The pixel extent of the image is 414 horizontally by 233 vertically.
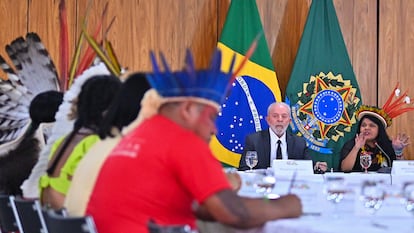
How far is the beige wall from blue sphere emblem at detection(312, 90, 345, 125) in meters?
0.37

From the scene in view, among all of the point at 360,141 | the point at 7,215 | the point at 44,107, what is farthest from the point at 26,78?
the point at 360,141

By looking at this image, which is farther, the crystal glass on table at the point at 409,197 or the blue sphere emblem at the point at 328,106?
the blue sphere emblem at the point at 328,106

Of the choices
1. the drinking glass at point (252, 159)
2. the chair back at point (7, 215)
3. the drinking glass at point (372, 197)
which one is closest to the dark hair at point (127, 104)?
the chair back at point (7, 215)

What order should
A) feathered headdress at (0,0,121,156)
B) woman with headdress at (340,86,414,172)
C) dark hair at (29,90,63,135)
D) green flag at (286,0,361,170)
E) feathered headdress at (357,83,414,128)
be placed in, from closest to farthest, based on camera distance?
1. dark hair at (29,90,63,135)
2. feathered headdress at (0,0,121,156)
3. woman with headdress at (340,86,414,172)
4. green flag at (286,0,361,170)
5. feathered headdress at (357,83,414,128)

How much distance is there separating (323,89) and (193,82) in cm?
460

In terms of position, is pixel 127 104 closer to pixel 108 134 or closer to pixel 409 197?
pixel 108 134

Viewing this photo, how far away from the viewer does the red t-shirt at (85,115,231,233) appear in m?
1.92

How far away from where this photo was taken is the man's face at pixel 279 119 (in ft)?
17.4

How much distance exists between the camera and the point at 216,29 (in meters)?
6.49

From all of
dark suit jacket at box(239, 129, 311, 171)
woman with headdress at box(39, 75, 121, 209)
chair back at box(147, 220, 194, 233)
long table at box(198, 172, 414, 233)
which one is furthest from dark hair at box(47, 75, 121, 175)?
dark suit jacket at box(239, 129, 311, 171)

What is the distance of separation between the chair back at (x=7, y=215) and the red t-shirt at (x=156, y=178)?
2.81 ft

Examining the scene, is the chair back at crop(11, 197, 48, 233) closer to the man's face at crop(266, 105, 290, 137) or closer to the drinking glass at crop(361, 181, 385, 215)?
the drinking glass at crop(361, 181, 385, 215)

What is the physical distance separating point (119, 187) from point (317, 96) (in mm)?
4592

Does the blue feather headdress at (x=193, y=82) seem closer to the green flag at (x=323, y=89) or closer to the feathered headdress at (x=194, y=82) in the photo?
the feathered headdress at (x=194, y=82)
